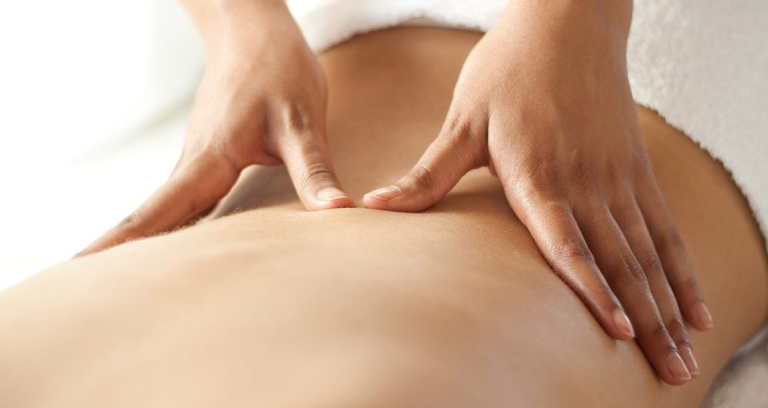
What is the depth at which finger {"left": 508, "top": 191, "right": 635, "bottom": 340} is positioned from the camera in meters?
0.65

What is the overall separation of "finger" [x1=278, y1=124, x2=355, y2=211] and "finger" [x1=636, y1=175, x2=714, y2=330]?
0.27m

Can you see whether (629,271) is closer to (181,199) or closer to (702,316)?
(702,316)

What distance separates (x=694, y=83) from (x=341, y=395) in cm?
62

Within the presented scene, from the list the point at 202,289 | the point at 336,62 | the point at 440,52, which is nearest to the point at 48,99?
the point at 336,62

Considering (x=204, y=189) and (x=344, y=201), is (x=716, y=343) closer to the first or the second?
(x=344, y=201)

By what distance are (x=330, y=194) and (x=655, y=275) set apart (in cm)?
29

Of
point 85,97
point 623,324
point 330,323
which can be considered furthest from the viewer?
point 85,97

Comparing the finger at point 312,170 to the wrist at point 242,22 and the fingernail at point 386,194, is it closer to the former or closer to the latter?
the fingernail at point 386,194

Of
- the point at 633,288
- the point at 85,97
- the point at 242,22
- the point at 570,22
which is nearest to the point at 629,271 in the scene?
the point at 633,288

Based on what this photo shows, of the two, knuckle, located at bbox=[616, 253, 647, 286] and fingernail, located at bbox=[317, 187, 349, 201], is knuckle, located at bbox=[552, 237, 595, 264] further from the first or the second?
fingernail, located at bbox=[317, 187, 349, 201]

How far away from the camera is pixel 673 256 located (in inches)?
30.4

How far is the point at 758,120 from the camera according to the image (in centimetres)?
89

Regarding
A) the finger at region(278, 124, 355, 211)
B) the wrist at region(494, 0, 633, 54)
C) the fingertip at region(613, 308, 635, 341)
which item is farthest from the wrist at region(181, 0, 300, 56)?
the fingertip at region(613, 308, 635, 341)

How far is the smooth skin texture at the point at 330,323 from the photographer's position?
1.52 feet
